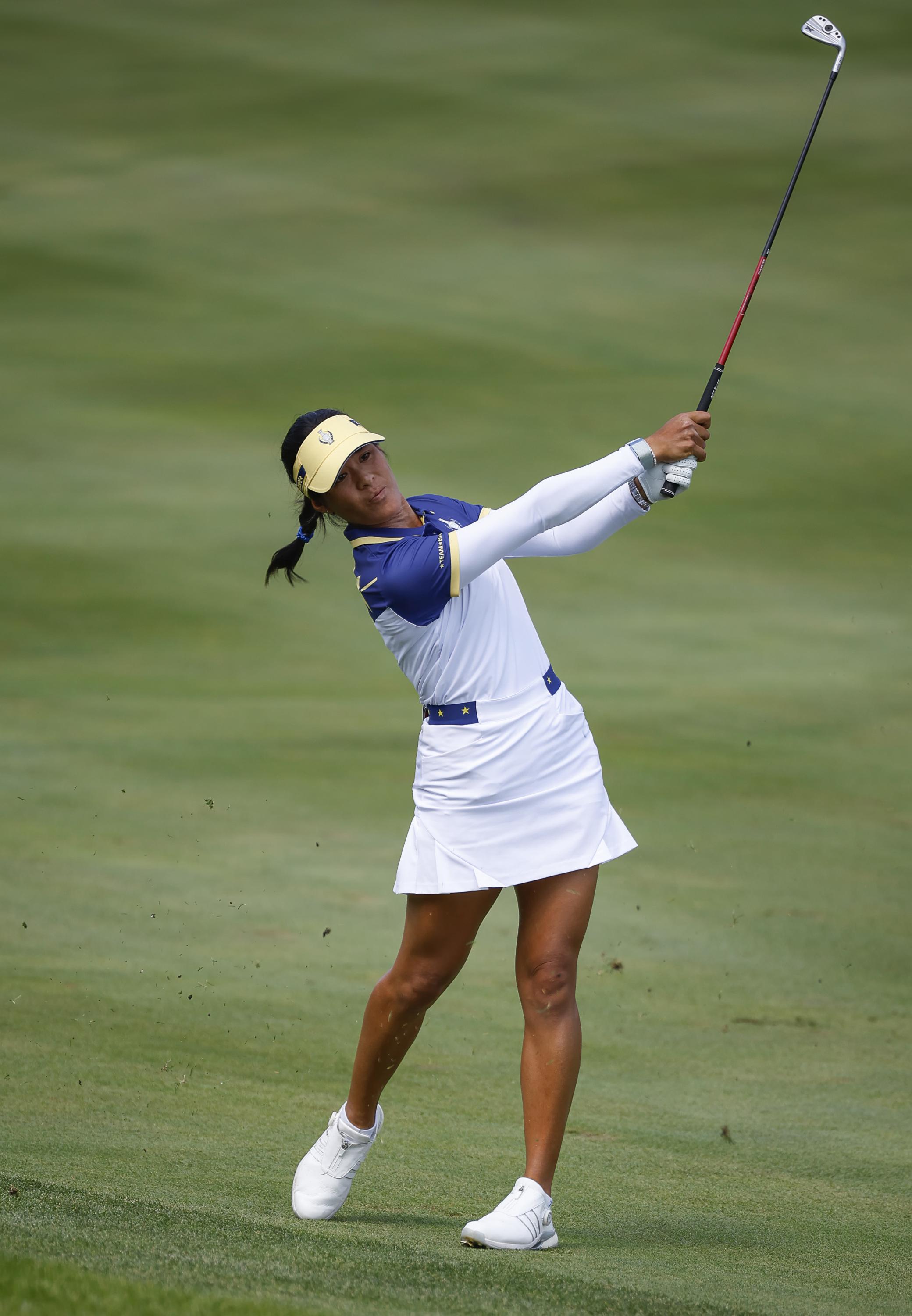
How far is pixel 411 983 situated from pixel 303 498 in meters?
1.08

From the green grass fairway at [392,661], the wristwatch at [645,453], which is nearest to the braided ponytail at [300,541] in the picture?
the wristwatch at [645,453]

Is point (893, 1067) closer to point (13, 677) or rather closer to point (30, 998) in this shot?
point (30, 998)

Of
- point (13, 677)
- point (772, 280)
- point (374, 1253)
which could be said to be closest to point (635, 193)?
point (772, 280)

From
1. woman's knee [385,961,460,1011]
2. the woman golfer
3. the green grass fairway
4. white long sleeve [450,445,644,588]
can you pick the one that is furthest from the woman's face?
the green grass fairway

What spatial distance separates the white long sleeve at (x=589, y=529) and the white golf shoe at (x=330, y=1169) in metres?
1.23

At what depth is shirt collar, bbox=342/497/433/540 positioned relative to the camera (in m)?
3.17

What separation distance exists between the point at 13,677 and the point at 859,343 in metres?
7.09

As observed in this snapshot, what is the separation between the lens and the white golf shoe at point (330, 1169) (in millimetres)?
3113

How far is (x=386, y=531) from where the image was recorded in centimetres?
318

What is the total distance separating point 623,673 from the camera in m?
9.44

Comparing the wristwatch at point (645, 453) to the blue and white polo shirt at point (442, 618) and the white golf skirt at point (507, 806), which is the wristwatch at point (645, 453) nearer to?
the blue and white polo shirt at point (442, 618)

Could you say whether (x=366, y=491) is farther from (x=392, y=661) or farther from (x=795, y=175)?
(x=392, y=661)

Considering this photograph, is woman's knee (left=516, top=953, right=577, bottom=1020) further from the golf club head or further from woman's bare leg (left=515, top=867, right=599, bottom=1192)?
the golf club head

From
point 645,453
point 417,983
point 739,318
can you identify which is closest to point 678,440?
point 645,453
